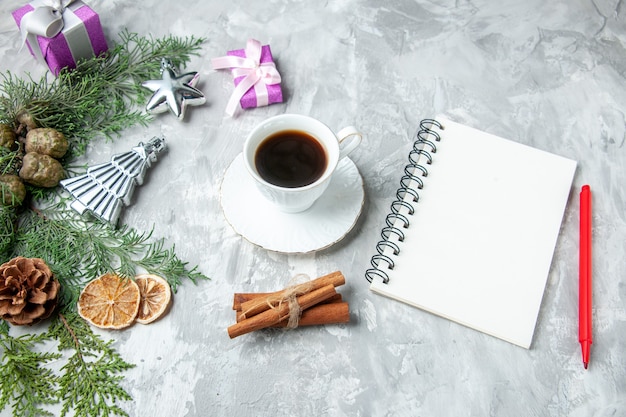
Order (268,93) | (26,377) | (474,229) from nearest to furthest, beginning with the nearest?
(26,377)
(474,229)
(268,93)

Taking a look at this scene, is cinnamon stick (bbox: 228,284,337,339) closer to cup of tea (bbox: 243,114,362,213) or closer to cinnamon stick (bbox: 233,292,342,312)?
cinnamon stick (bbox: 233,292,342,312)

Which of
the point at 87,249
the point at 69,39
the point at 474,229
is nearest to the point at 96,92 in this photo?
the point at 69,39

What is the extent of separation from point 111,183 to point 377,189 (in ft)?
1.55

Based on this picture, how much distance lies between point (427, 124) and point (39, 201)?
28.6 inches

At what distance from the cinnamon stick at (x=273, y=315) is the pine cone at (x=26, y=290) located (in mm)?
294

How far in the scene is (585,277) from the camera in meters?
1.02

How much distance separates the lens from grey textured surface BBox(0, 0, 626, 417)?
97 centimetres

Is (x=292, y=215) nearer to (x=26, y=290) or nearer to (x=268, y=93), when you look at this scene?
(x=268, y=93)

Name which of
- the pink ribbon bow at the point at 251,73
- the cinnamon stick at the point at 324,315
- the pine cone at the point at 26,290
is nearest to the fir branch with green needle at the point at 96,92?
the pink ribbon bow at the point at 251,73

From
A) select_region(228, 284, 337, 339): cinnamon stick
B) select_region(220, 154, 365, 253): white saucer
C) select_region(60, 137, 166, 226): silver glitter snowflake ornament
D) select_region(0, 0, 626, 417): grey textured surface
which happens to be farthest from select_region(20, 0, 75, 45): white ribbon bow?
select_region(228, 284, 337, 339): cinnamon stick

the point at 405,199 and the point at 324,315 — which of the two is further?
the point at 405,199

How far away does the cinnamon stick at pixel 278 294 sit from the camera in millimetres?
975

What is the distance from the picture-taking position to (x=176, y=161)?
1.14 m

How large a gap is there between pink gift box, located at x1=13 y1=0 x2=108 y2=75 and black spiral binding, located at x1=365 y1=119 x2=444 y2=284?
0.64m
